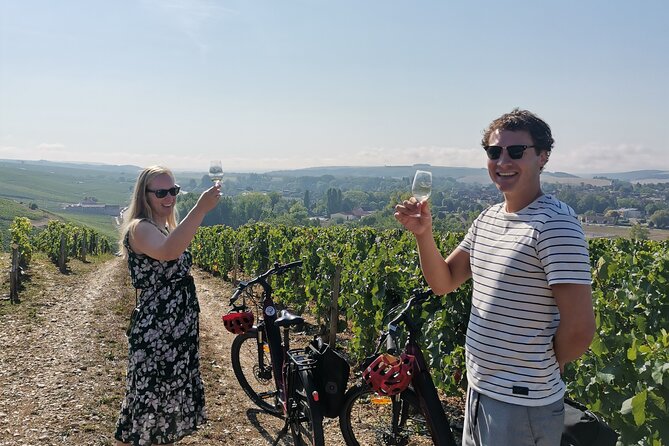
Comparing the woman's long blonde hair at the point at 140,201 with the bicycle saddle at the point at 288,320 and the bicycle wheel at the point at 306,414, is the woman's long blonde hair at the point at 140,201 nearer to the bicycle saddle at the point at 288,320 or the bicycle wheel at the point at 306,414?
the bicycle saddle at the point at 288,320

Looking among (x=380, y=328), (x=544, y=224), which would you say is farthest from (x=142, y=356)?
(x=380, y=328)

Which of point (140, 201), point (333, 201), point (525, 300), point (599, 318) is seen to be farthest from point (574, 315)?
point (333, 201)

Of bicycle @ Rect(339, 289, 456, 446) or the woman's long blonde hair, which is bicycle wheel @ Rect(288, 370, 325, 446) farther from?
the woman's long blonde hair

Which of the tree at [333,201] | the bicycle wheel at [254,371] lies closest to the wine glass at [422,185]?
the bicycle wheel at [254,371]

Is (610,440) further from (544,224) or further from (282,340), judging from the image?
(282,340)

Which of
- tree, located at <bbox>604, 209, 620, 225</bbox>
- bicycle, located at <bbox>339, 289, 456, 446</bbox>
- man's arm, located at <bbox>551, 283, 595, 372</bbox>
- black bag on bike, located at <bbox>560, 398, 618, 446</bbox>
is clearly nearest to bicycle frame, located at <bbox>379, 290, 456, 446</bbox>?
bicycle, located at <bbox>339, 289, 456, 446</bbox>

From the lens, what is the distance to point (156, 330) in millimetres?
3330

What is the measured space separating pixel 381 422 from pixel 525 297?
10.8ft

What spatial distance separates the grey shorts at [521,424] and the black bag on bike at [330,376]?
1.80m

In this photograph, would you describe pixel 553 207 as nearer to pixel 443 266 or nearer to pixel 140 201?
pixel 443 266

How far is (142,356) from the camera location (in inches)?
130

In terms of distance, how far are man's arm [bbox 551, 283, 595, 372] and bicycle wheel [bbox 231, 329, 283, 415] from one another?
3758 mm

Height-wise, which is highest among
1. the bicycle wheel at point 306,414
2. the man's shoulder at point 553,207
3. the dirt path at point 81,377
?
the man's shoulder at point 553,207

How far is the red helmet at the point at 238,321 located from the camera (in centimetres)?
509
